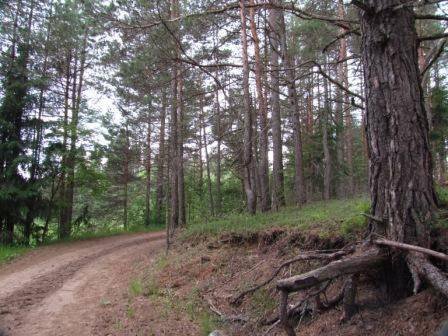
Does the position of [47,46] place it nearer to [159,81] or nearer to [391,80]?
[159,81]

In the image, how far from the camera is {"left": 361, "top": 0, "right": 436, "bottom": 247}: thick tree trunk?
11.4 ft

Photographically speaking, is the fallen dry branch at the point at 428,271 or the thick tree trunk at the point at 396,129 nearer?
the fallen dry branch at the point at 428,271

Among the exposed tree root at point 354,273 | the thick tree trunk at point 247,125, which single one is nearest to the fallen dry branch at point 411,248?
the exposed tree root at point 354,273

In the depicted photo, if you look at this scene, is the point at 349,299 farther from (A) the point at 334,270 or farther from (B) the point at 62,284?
(B) the point at 62,284

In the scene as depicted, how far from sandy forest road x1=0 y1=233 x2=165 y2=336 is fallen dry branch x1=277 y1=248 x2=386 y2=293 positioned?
374 cm

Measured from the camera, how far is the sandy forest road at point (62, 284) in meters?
5.78

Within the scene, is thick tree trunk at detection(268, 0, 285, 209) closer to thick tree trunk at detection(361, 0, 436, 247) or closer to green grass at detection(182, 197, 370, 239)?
green grass at detection(182, 197, 370, 239)

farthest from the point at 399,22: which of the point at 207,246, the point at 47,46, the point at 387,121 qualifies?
the point at 47,46

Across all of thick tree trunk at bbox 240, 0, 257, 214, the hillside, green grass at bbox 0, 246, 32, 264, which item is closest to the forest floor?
the hillside

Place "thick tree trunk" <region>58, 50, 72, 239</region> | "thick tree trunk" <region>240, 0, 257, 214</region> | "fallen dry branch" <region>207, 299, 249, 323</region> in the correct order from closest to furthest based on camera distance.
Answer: "fallen dry branch" <region>207, 299, 249, 323</region> < "thick tree trunk" <region>240, 0, 257, 214</region> < "thick tree trunk" <region>58, 50, 72, 239</region>

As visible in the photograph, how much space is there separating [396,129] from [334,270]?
1.54 metres

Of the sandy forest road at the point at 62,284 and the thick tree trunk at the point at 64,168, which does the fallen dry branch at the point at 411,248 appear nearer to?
the sandy forest road at the point at 62,284

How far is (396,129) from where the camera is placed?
357cm

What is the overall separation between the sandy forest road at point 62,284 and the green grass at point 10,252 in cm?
36
